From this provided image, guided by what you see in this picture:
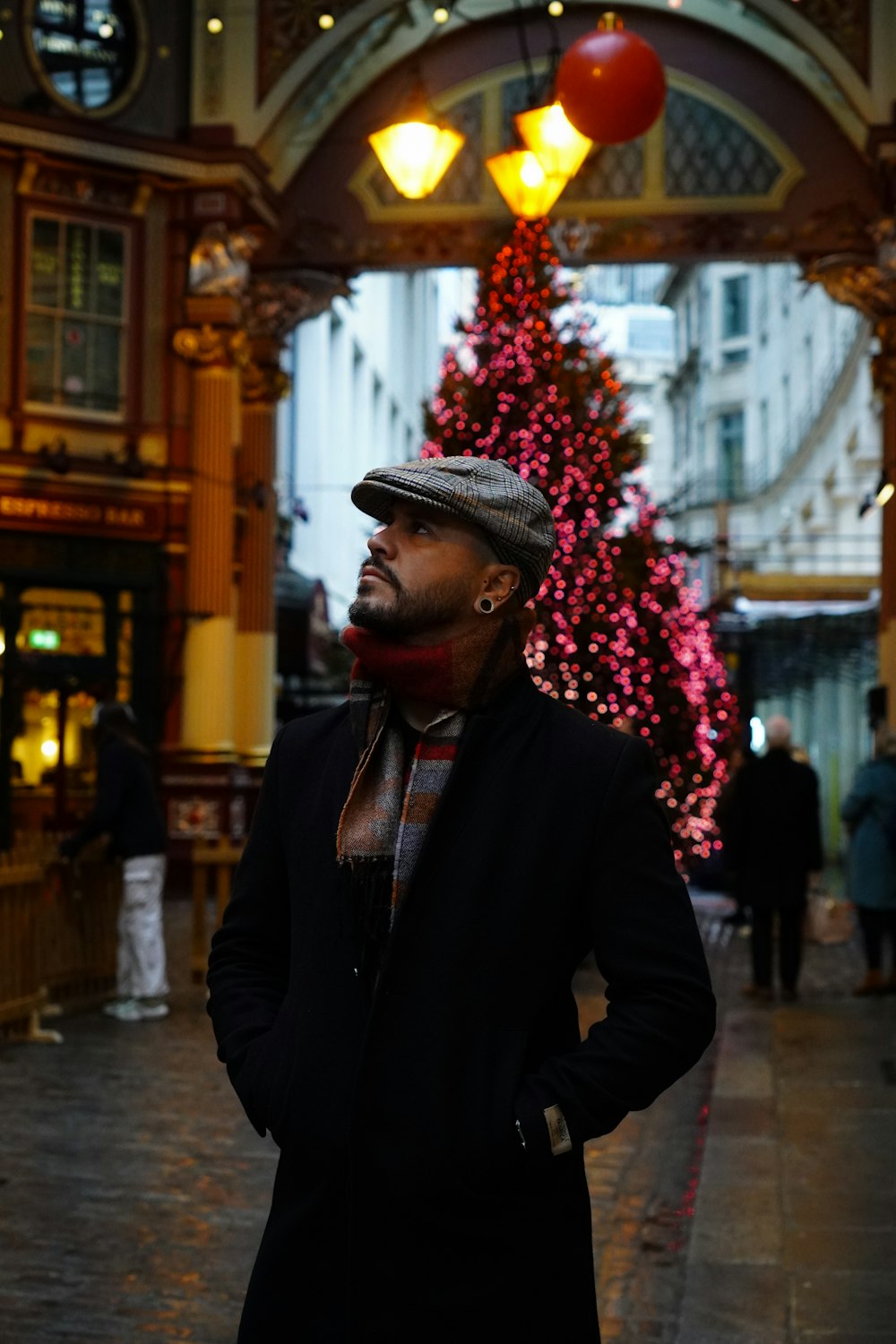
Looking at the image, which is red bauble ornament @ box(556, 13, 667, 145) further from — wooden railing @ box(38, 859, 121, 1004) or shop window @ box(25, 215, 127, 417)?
shop window @ box(25, 215, 127, 417)

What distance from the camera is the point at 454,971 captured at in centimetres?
266

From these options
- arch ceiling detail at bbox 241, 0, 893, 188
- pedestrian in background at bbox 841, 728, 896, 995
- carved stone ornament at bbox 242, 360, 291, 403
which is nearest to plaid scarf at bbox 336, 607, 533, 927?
pedestrian in background at bbox 841, 728, 896, 995

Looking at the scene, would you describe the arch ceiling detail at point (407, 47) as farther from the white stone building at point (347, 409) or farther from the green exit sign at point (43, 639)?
the green exit sign at point (43, 639)

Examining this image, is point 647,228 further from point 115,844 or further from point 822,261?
point 115,844

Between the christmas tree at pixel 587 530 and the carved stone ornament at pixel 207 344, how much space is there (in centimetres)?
294

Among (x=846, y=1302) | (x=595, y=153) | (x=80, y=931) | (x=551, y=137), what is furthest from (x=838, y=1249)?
(x=595, y=153)

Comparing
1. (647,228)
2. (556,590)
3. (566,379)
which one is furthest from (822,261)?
(556,590)

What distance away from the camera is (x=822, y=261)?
71.0ft

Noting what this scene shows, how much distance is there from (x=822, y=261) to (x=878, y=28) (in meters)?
2.51

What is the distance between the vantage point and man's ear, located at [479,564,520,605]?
2840mm

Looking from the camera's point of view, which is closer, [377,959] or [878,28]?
[377,959]

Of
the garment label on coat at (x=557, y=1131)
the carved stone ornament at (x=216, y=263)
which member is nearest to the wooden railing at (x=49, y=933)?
the garment label on coat at (x=557, y=1131)

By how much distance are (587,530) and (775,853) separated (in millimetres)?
5626

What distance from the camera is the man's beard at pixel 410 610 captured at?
2779mm
